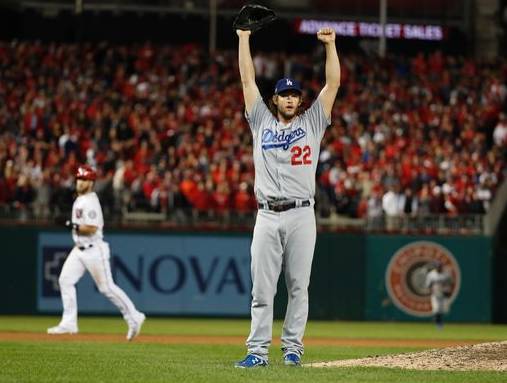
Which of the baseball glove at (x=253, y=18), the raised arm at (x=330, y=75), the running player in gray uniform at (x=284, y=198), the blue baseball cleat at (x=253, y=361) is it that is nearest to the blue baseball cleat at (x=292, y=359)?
the running player in gray uniform at (x=284, y=198)

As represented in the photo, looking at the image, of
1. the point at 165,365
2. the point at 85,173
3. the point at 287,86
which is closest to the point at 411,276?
the point at 85,173

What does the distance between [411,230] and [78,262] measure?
1000cm

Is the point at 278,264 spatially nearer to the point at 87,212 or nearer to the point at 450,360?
the point at 450,360

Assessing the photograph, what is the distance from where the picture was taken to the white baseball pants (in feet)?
50.1

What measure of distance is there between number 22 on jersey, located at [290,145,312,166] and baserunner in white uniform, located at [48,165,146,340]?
6.02 metres

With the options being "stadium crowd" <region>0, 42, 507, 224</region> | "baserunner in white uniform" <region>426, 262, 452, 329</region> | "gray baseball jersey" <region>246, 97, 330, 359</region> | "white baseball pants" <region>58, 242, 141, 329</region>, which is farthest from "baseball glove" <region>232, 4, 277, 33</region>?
"baserunner in white uniform" <region>426, 262, 452, 329</region>

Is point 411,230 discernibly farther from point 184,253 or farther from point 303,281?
point 303,281

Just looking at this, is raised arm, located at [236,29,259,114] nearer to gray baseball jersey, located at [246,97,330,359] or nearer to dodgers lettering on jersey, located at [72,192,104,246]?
gray baseball jersey, located at [246,97,330,359]

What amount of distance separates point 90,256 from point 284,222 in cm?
625

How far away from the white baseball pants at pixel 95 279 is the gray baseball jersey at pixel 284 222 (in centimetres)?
572

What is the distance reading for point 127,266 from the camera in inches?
935

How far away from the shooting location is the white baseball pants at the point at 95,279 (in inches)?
601

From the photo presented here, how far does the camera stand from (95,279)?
15.5 meters

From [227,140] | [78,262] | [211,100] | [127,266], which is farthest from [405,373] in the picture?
[211,100]
